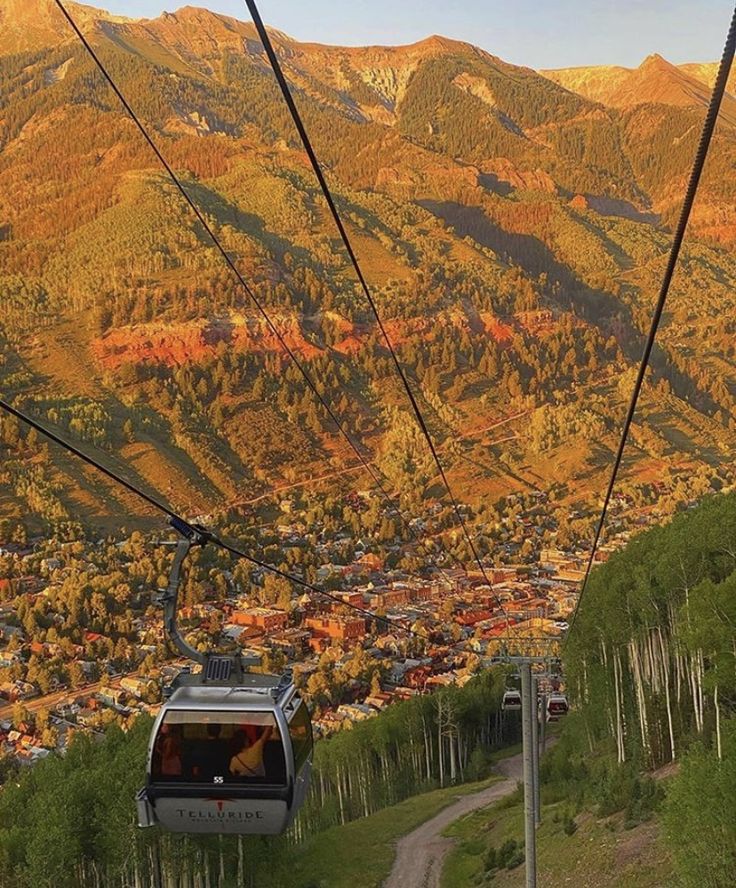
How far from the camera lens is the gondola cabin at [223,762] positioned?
38.7 feet

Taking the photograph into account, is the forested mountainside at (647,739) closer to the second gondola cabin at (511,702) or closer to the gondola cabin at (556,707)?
the gondola cabin at (556,707)

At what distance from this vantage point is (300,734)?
508 inches

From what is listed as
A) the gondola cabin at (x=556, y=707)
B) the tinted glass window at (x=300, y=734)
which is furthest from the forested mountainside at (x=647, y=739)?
the tinted glass window at (x=300, y=734)

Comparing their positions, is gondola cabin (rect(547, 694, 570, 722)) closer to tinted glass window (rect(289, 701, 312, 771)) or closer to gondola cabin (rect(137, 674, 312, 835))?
tinted glass window (rect(289, 701, 312, 771))

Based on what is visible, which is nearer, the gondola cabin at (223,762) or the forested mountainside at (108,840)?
the gondola cabin at (223,762)

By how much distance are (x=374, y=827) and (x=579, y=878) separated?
21.6 m

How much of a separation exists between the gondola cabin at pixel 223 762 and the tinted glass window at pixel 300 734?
0.04 meters

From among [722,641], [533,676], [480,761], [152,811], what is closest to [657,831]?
[722,641]

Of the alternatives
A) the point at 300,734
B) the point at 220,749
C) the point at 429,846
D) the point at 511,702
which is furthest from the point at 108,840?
the point at 220,749

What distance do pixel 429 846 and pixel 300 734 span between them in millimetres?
32756

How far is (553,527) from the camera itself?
6191 inches

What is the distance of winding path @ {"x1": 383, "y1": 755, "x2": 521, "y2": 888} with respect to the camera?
38.4 metres

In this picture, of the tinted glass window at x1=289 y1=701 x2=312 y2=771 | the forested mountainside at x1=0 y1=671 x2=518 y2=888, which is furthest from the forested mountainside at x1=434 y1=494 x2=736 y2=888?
the tinted glass window at x1=289 y1=701 x2=312 y2=771

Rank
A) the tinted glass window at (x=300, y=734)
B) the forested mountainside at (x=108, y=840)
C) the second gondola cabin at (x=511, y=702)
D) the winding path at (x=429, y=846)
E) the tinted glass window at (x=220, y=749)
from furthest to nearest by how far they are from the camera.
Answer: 1. the winding path at (x=429, y=846)
2. the second gondola cabin at (x=511, y=702)
3. the forested mountainside at (x=108, y=840)
4. the tinted glass window at (x=300, y=734)
5. the tinted glass window at (x=220, y=749)
